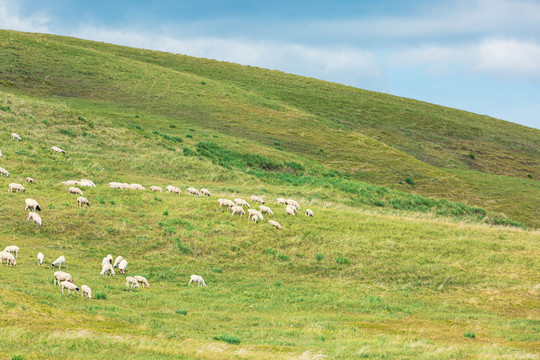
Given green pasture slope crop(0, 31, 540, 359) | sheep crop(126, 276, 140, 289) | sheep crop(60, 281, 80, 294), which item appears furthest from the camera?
sheep crop(126, 276, 140, 289)

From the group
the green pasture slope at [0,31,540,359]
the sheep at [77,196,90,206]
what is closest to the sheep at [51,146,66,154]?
the green pasture slope at [0,31,540,359]

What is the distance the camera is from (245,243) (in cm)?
2641

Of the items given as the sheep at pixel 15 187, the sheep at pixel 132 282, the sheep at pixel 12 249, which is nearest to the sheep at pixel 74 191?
the sheep at pixel 15 187

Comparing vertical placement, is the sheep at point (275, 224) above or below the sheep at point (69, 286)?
above

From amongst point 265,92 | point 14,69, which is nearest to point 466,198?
point 265,92

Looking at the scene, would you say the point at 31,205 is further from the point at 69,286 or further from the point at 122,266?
the point at 69,286

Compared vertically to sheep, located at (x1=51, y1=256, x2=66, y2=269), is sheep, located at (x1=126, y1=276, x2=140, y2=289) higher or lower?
lower

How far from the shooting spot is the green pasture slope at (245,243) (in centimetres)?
1398

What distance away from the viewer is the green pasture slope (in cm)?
1398

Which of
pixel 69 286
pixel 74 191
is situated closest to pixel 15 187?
pixel 74 191

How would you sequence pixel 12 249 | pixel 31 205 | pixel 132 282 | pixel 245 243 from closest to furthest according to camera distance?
pixel 132 282 < pixel 12 249 < pixel 31 205 < pixel 245 243

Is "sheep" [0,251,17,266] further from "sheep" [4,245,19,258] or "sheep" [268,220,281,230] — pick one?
"sheep" [268,220,281,230]

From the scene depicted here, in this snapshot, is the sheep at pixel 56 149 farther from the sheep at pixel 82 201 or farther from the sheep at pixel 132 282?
the sheep at pixel 132 282

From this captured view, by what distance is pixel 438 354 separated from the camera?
43.7ft
